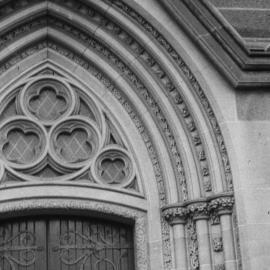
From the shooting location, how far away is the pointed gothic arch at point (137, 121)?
758cm

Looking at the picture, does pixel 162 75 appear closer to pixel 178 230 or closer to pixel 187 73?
pixel 187 73

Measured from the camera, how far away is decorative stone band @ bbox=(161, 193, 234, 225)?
24.3ft

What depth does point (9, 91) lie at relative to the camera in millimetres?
8102

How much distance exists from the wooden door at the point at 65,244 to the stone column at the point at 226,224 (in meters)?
1.12

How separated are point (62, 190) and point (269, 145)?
7.12ft

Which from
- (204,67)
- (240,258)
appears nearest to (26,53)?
(204,67)

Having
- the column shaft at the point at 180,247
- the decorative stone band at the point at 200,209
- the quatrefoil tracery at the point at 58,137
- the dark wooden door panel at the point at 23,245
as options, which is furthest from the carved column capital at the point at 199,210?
the dark wooden door panel at the point at 23,245

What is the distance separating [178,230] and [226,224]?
0.52 m

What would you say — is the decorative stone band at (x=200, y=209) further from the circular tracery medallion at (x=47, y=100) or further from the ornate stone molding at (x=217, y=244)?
the circular tracery medallion at (x=47, y=100)


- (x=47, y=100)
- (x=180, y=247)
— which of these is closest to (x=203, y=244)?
(x=180, y=247)

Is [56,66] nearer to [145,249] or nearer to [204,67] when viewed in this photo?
[204,67]

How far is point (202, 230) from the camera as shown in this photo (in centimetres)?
751

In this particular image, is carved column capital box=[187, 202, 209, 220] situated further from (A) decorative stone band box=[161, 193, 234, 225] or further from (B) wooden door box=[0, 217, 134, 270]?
(B) wooden door box=[0, 217, 134, 270]

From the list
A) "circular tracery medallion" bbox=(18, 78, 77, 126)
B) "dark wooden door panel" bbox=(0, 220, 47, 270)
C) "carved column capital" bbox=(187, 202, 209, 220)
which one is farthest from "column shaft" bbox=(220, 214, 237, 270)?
"circular tracery medallion" bbox=(18, 78, 77, 126)
